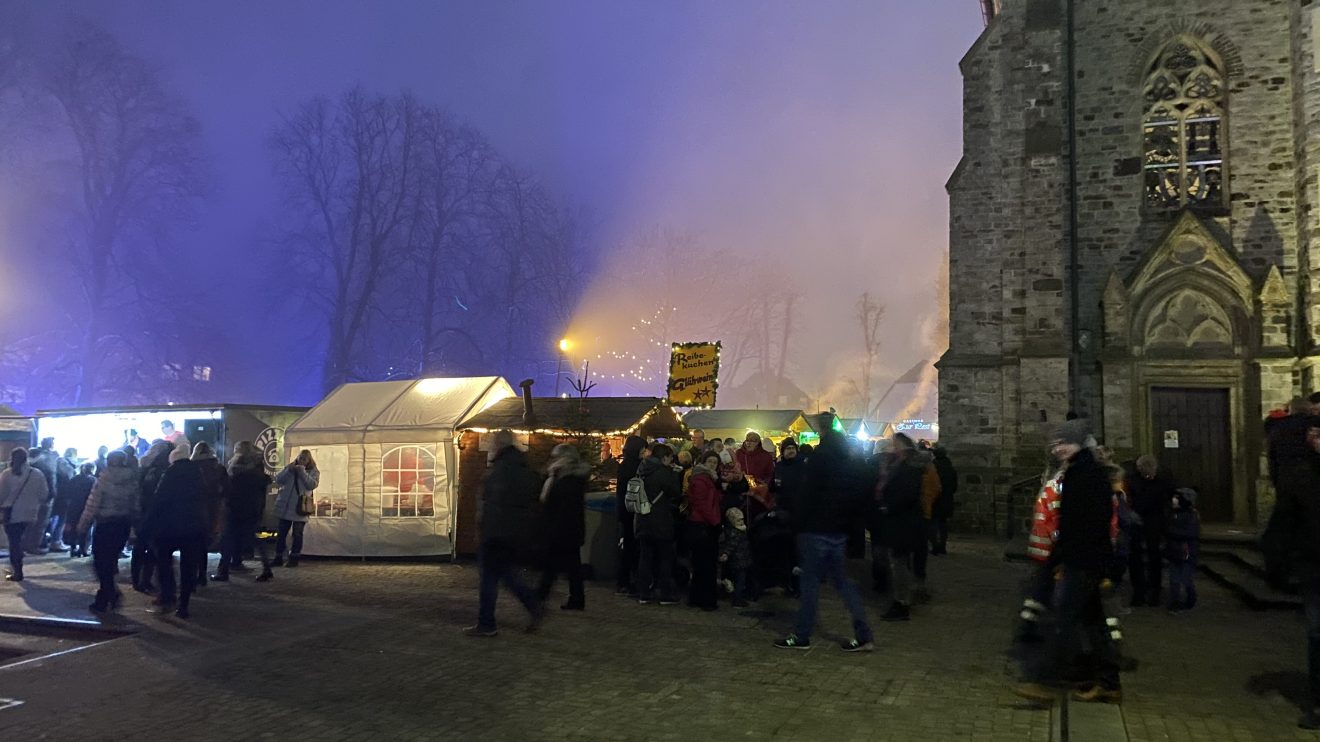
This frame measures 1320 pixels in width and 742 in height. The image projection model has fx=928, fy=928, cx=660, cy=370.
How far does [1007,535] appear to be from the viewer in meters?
17.9

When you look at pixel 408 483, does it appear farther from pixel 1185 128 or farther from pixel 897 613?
pixel 1185 128

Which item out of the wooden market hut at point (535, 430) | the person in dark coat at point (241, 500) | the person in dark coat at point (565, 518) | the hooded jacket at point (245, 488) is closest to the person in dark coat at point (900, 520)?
the person in dark coat at point (565, 518)

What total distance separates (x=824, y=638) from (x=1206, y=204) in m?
14.5

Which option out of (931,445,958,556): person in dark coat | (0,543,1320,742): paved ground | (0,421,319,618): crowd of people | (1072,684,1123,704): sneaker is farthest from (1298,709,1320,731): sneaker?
(0,421,319,618): crowd of people

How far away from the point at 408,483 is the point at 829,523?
8.27m

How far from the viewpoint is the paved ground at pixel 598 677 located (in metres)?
5.68

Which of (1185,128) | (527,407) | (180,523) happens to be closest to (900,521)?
(527,407)

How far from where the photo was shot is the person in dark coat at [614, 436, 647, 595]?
35.0 ft

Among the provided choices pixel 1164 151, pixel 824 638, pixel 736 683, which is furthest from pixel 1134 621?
pixel 1164 151

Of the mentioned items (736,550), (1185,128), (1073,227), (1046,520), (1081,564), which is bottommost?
(736,550)

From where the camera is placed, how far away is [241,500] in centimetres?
1212

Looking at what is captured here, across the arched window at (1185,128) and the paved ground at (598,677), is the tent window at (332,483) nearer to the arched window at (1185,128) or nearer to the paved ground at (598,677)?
the paved ground at (598,677)

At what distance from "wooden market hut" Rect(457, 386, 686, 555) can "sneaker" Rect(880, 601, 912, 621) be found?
5.60 meters

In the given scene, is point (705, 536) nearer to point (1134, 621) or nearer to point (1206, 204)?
point (1134, 621)
